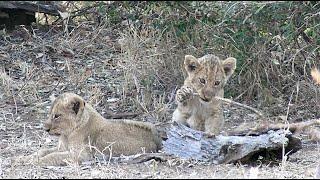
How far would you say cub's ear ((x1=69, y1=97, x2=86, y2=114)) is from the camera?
278 inches

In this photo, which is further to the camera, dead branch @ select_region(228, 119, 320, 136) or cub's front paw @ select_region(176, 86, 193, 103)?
cub's front paw @ select_region(176, 86, 193, 103)

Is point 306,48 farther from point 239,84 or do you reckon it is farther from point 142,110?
point 142,110

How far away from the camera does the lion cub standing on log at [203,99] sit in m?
7.53

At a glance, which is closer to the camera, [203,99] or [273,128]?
[273,128]

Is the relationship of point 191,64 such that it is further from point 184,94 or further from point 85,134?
point 85,134

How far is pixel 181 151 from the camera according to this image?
6.70 metres

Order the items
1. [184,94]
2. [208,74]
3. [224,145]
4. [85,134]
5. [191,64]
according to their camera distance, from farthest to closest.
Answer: [191,64] → [208,74] → [184,94] → [85,134] → [224,145]

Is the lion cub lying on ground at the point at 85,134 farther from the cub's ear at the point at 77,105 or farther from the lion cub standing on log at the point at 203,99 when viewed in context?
the lion cub standing on log at the point at 203,99

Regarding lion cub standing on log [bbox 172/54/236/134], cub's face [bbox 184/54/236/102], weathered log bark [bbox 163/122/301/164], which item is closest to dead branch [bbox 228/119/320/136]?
weathered log bark [bbox 163/122/301/164]

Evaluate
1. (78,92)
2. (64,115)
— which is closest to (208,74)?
(64,115)

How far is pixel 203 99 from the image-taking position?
7531 mm

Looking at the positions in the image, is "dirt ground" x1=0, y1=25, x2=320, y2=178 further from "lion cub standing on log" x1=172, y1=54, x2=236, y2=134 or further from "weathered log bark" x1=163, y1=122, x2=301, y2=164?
"lion cub standing on log" x1=172, y1=54, x2=236, y2=134

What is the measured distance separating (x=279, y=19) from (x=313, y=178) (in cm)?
280

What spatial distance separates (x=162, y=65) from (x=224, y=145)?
3.45m
